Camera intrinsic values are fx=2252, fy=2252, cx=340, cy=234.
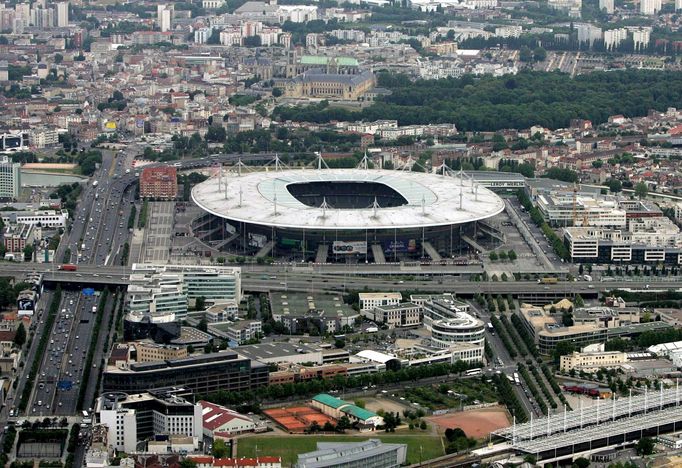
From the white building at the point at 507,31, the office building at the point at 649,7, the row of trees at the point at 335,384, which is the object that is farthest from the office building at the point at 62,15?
the row of trees at the point at 335,384

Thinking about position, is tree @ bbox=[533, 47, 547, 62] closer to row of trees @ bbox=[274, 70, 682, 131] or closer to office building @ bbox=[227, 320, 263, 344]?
row of trees @ bbox=[274, 70, 682, 131]

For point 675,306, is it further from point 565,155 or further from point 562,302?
point 565,155

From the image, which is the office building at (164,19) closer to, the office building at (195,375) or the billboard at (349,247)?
the billboard at (349,247)

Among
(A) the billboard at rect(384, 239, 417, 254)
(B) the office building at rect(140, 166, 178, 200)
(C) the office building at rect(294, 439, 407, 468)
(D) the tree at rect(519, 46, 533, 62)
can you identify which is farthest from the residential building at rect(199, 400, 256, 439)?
(D) the tree at rect(519, 46, 533, 62)

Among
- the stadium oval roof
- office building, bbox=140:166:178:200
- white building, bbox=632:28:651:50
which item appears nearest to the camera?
the stadium oval roof

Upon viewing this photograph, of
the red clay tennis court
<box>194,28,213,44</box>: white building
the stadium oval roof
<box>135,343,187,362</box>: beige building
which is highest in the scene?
the stadium oval roof

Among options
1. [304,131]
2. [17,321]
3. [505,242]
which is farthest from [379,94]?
[17,321]
